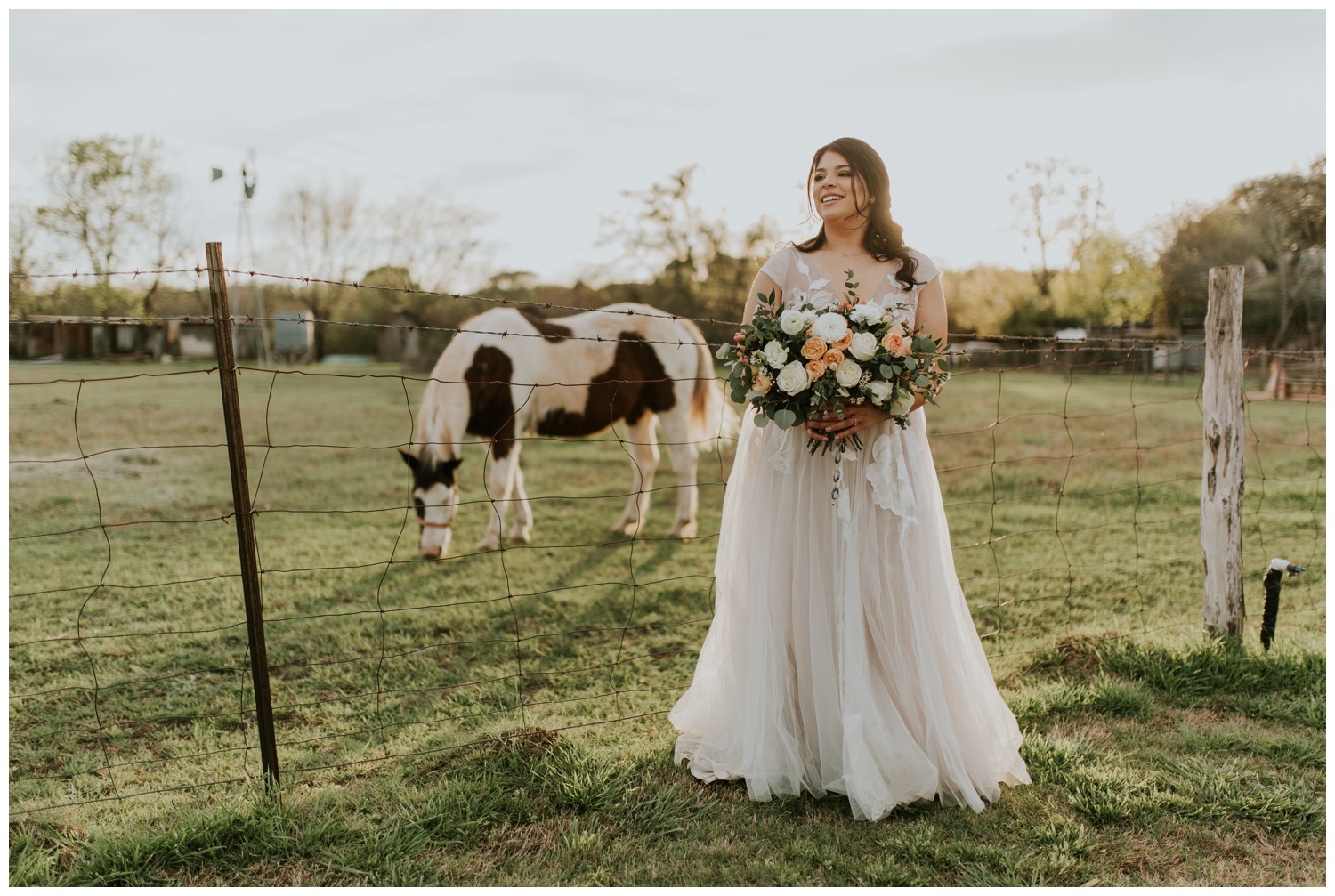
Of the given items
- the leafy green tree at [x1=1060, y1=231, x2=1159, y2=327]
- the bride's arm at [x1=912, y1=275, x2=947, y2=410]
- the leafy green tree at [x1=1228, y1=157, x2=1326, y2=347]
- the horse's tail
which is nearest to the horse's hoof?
the horse's tail

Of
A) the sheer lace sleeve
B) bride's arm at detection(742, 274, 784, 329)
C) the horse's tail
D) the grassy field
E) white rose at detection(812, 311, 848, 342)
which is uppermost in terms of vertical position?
the sheer lace sleeve

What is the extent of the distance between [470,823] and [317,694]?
1501 millimetres

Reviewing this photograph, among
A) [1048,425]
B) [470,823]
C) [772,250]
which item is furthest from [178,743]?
[1048,425]

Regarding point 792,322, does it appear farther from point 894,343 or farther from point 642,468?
point 642,468

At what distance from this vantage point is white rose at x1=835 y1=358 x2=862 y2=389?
2512mm

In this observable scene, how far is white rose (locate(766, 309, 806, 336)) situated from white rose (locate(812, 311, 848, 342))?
1.9 inches

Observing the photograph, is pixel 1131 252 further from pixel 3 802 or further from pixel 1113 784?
pixel 3 802

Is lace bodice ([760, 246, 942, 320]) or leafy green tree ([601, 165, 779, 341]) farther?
leafy green tree ([601, 165, 779, 341])

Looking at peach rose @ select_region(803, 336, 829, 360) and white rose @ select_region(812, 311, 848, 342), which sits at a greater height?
white rose @ select_region(812, 311, 848, 342)

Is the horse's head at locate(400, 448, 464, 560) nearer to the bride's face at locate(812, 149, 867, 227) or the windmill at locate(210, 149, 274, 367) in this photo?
the bride's face at locate(812, 149, 867, 227)

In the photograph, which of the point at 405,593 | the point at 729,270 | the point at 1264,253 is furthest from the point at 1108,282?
the point at 405,593

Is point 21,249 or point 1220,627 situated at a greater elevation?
point 21,249

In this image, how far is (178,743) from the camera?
10.6 feet

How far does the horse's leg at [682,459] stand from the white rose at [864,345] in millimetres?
4280
